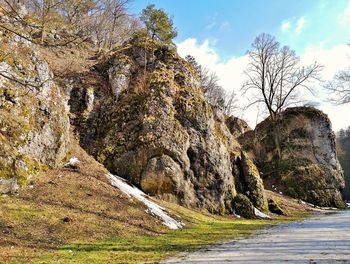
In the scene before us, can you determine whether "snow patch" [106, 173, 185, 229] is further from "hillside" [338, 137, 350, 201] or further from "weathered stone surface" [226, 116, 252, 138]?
"hillside" [338, 137, 350, 201]

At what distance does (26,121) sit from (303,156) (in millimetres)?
33754

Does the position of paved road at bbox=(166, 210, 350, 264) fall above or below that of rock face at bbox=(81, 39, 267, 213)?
below

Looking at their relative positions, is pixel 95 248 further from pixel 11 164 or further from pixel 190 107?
pixel 190 107

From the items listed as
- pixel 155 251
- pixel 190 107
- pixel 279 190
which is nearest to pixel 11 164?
pixel 155 251

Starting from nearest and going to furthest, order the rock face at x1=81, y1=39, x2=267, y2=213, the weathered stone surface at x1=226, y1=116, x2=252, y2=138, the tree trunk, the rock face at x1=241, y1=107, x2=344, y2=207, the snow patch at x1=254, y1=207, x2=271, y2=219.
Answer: the rock face at x1=81, y1=39, x2=267, y2=213 < the snow patch at x1=254, y1=207, x2=271, y2=219 < the rock face at x1=241, y1=107, x2=344, y2=207 < the tree trunk < the weathered stone surface at x1=226, y1=116, x2=252, y2=138

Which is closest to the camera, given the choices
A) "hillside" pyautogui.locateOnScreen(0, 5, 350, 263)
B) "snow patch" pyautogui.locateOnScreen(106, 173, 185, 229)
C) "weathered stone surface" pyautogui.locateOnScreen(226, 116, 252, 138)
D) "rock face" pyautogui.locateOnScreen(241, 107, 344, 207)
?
"hillside" pyautogui.locateOnScreen(0, 5, 350, 263)

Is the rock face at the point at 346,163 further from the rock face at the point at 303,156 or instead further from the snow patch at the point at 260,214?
the snow patch at the point at 260,214

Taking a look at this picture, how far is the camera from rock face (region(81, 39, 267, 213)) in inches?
713

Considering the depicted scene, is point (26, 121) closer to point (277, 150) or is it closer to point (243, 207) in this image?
point (243, 207)

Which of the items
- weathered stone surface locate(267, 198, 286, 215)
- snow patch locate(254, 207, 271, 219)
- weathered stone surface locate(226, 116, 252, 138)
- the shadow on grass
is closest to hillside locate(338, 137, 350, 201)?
weathered stone surface locate(226, 116, 252, 138)

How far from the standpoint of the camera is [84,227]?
10.1 metres

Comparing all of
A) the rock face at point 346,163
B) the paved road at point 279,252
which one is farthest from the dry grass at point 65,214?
the rock face at point 346,163

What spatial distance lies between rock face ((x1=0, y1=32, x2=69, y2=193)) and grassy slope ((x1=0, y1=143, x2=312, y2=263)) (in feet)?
2.32

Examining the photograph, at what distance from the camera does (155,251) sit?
28.3 feet
